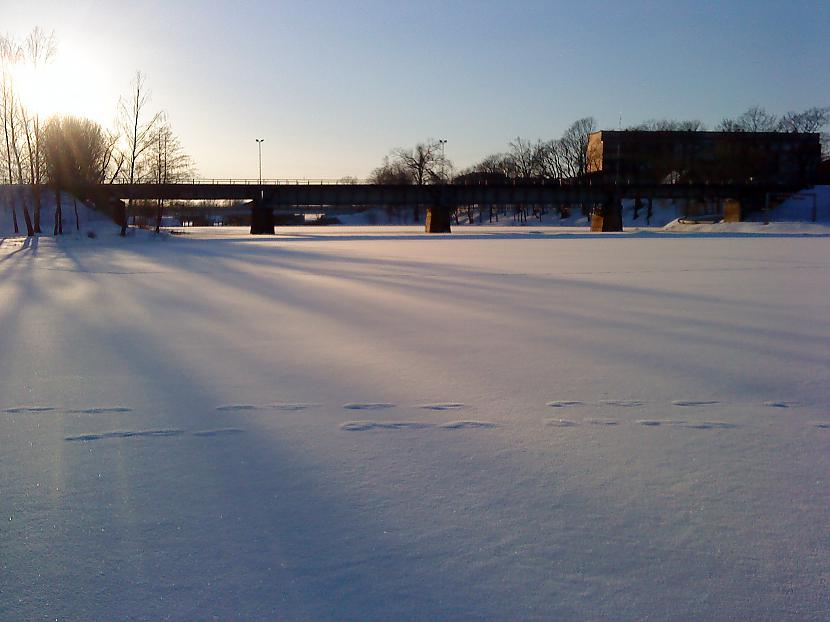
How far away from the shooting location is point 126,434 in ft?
14.0

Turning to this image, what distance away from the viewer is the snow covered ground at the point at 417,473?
8.08 feet

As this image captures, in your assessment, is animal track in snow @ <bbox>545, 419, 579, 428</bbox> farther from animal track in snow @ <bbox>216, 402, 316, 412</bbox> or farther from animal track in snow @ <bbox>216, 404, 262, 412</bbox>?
animal track in snow @ <bbox>216, 404, 262, 412</bbox>

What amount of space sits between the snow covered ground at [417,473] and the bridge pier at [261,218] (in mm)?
58448

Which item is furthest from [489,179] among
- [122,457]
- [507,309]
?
[122,457]

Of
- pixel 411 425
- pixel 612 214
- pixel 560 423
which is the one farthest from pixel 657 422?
pixel 612 214

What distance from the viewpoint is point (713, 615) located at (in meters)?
2.32

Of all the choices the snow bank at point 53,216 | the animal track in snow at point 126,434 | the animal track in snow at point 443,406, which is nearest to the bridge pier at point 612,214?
the snow bank at point 53,216

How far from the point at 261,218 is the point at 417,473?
64737 millimetres

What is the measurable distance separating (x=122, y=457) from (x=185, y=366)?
2.60m

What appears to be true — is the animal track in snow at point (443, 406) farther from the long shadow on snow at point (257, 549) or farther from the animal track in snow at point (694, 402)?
the animal track in snow at point (694, 402)

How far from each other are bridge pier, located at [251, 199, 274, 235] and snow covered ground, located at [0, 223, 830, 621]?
58.4 m

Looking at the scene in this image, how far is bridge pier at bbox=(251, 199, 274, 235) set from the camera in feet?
215

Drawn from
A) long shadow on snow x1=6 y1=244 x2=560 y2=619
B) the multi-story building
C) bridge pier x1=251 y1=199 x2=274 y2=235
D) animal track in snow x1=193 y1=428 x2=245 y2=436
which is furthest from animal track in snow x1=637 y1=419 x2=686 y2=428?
the multi-story building

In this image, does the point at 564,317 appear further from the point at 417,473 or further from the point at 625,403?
the point at 417,473
